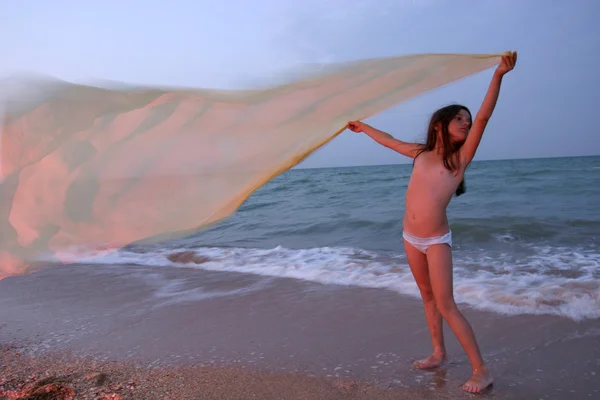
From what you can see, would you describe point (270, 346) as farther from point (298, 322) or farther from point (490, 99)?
point (490, 99)

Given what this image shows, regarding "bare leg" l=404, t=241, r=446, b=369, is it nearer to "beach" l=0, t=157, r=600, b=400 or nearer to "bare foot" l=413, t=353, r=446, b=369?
"bare foot" l=413, t=353, r=446, b=369

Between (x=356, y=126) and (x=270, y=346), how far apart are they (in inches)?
73.7

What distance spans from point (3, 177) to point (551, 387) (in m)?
3.84

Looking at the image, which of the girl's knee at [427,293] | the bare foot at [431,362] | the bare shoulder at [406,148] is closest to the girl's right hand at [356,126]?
the bare shoulder at [406,148]

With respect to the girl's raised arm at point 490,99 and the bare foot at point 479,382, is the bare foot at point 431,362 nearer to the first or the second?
the bare foot at point 479,382

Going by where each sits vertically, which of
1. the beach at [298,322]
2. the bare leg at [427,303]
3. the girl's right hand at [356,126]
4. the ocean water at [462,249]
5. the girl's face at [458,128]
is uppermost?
the girl's right hand at [356,126]

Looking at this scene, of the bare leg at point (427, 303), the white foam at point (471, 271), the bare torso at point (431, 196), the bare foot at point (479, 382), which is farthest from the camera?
the white foam at point (471, 271)

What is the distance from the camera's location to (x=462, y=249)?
27.5 feet

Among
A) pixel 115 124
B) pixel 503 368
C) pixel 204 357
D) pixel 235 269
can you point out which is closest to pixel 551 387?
pixel 503 368

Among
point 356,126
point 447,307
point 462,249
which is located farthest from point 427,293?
point 462,249

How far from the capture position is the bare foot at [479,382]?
3090 millimetres

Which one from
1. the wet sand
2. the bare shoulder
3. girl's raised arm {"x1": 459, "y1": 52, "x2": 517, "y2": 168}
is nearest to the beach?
the wet sand

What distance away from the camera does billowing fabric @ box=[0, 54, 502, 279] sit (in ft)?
11.2

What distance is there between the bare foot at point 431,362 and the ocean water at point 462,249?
1474mm
